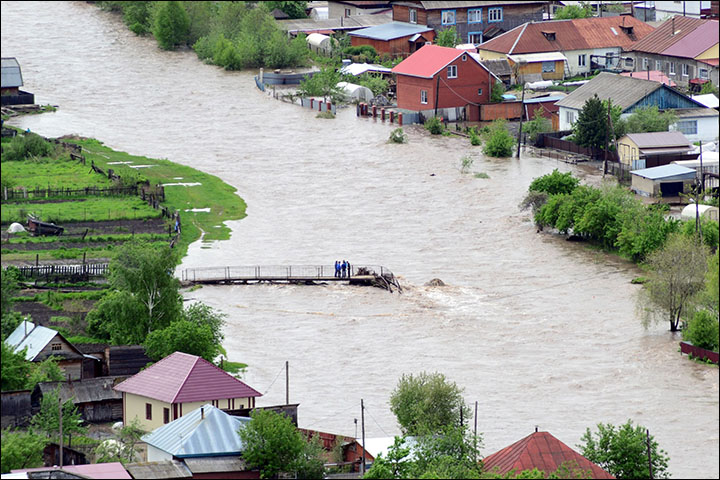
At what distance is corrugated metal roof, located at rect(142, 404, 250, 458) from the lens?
26547 millimetres

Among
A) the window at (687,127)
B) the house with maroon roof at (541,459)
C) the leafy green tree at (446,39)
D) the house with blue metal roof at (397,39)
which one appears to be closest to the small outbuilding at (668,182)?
the window at (687,127)

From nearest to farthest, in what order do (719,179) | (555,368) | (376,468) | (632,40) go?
(376,468)
(555,368)
(719,179)
(632,40)

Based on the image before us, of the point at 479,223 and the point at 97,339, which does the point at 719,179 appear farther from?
the point at 97,339

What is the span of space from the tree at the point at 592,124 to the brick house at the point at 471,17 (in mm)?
26233

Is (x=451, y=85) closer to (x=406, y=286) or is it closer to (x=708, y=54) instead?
(x=708, y=54)

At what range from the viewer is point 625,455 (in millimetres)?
26281

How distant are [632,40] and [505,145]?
20311mm

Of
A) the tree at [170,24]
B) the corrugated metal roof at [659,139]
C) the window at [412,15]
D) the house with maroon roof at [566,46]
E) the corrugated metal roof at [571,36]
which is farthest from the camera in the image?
the tree at [170,24]

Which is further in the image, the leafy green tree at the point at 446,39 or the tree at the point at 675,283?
the leafy green tree at the point at 446,39

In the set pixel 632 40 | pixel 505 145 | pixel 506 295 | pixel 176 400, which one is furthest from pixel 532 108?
pixel 176 400

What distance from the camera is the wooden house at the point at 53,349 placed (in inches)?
1320

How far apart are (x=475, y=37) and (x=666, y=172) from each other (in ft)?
111

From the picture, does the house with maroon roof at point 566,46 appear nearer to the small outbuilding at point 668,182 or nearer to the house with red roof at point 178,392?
the small outbuilding at point 668,182

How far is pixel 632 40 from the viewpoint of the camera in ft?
249
